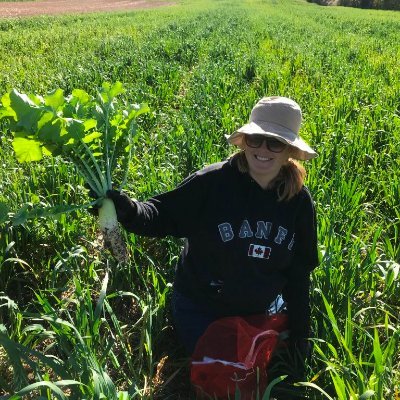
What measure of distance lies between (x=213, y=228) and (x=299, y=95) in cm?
363

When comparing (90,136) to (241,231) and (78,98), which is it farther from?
(241,231)

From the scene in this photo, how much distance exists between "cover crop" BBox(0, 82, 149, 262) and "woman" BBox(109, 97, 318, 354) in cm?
16

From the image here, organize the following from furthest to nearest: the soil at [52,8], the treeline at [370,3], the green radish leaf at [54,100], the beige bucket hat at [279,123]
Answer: the treeline at [370,3] → the soil at [52,8] → the beige bucket hat at [279,123] → the green radish leaf at [54,100]

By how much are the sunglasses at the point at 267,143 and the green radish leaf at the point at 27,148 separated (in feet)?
2.55

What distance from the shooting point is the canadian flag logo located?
1884 millimetres

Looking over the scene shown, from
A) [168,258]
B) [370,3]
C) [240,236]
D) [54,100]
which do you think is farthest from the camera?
[370,3]

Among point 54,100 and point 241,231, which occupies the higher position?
point 54,100

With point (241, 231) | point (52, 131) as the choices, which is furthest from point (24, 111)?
point (241, 231)

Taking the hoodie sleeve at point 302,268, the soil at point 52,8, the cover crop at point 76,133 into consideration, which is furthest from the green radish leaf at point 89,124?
the soil at point 52,8

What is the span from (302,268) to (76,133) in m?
1.06

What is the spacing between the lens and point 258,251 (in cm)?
189

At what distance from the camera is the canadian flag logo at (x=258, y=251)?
6.18 feet

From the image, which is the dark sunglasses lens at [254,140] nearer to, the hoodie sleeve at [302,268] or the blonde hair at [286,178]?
the blonde hair at [286,178]

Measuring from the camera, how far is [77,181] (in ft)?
9.85
